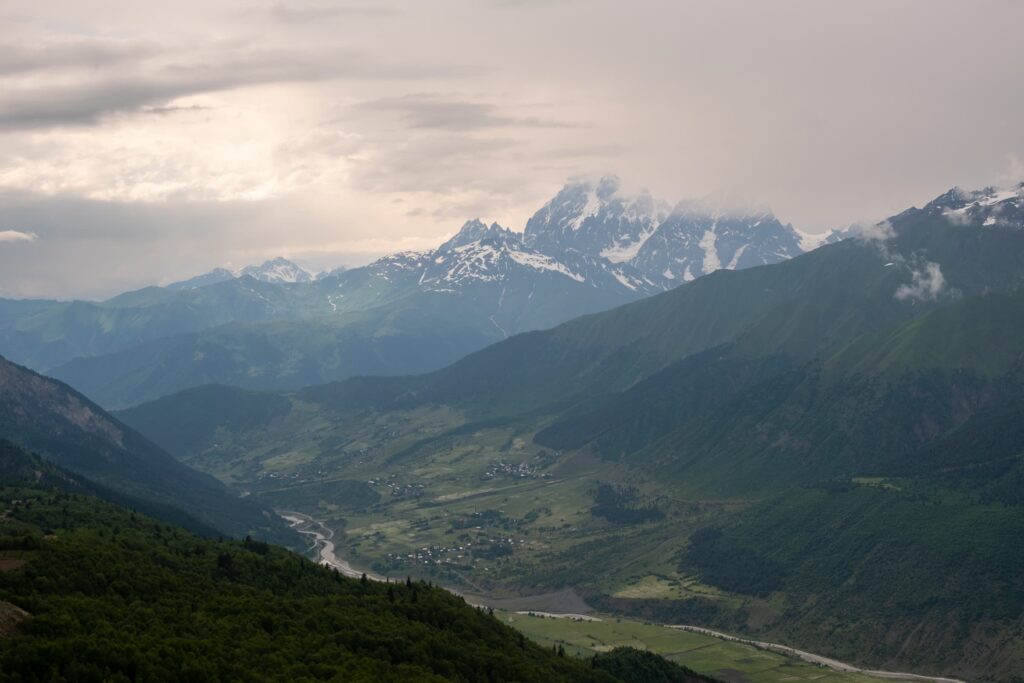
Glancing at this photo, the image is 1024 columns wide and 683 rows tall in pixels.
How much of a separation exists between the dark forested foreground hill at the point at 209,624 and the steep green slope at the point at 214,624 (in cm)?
22

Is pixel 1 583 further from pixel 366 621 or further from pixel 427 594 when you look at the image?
pixel 427 594

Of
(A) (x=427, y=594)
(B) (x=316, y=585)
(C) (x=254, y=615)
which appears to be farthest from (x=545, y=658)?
(C) (x=254, y=615)

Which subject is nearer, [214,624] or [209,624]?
[209,624]

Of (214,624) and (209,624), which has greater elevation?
(209,624)

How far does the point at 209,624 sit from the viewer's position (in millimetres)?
140375

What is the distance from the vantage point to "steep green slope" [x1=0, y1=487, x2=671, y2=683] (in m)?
115

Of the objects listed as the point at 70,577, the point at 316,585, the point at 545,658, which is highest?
the point at 70,577

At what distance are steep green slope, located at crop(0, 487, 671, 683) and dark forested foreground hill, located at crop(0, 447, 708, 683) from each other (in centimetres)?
22

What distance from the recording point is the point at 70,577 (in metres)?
143

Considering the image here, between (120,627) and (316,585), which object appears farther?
(316,585)

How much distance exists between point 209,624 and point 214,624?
974 millimetres

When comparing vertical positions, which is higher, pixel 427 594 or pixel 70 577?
pixel 70 577

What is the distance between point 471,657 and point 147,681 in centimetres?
6471

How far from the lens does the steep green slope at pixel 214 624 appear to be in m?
115
